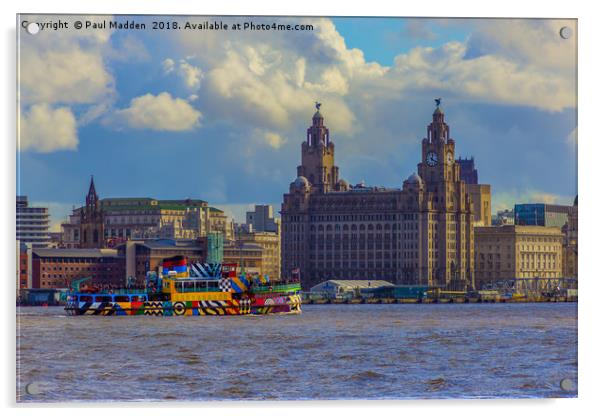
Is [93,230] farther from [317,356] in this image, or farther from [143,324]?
[317,356]

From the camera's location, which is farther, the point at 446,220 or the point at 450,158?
the point at 446,220

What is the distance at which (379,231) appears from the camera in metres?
89.1

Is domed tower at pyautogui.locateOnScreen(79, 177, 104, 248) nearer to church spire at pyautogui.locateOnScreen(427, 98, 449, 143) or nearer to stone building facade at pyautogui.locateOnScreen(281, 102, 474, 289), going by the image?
stone building facade at pyautogui.locateOnScreen(281, 102, 474, 289)

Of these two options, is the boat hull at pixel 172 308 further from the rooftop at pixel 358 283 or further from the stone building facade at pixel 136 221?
the rooftop at pixel 358 283

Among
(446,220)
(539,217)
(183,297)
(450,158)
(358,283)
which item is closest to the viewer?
(183,297)

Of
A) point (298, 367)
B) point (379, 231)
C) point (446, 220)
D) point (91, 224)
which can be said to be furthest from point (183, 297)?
point (446, 220)

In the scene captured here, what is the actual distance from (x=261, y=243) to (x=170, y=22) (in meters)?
70.2

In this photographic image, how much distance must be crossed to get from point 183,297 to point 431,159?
41081 mm

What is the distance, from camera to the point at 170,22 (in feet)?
59.7

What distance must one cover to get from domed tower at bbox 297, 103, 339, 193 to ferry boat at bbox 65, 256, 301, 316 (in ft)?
78.8

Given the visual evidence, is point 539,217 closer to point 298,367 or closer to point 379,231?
point 379,231

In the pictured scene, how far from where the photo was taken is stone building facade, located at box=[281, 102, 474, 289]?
87.1 m

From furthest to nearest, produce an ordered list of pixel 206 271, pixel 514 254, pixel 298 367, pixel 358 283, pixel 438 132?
1. pixel 514 254
2. pixel 358 283
3. pixel 438 132
4. pixel 206 271
5. pixel 298 367

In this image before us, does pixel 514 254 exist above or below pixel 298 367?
Answer: above
